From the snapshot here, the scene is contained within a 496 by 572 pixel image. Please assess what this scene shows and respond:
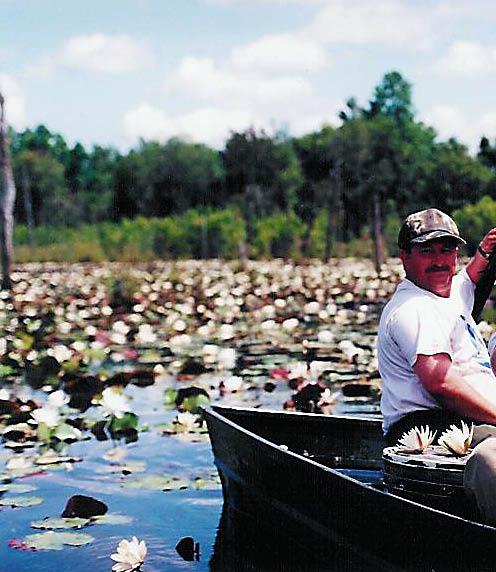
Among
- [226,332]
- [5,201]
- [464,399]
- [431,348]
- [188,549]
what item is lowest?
[188,549]

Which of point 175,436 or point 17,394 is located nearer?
point 175,436

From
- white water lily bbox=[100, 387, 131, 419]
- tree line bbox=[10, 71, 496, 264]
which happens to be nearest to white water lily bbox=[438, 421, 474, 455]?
white water lily bbox=[100, 387, 131, 419]

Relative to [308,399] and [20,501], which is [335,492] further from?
[308,399]

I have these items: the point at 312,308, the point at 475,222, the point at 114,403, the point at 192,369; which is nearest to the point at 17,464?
the point at 114,403

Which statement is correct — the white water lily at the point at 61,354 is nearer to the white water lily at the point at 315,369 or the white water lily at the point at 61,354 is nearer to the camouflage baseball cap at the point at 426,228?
the white water lily at the point at 315,369

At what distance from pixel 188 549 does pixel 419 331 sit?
5.08 feet

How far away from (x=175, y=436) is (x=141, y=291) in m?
8.31

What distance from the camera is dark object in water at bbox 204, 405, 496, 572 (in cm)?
333

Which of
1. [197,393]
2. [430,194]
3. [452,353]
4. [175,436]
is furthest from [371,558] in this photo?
[430,194]

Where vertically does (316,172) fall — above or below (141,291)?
above

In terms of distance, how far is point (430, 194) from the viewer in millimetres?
34656

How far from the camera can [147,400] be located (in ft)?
25.1

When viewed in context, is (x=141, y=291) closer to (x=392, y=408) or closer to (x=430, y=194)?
(x=392, y=408)

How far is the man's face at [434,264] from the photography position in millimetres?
3943
